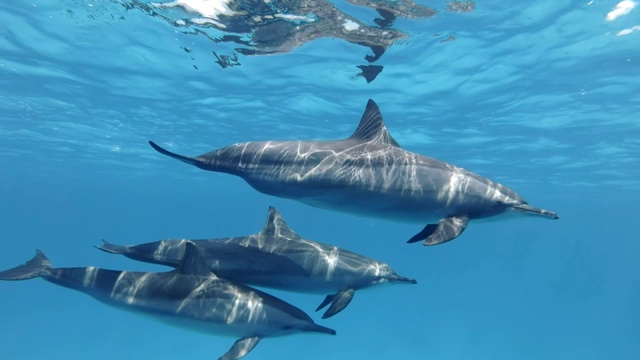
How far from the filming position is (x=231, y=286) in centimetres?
791

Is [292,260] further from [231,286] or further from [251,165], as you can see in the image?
[251,165]

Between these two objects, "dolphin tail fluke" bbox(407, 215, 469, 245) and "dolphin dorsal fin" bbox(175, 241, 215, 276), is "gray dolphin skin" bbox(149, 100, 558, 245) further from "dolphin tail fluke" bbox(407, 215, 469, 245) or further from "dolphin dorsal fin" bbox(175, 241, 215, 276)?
"dolphin dorsal fin" bbox(175, 241, 215, 276)

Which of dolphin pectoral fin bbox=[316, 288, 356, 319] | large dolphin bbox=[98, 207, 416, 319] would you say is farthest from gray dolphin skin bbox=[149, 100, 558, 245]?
dolphin pectoral fin bbox=[316, 288, 356, 319]

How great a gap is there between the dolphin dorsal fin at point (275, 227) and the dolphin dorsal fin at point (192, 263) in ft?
4.63

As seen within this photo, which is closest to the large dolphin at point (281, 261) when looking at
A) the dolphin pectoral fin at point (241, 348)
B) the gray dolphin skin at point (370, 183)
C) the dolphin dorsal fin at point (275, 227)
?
the dolphin dorsal fin at point (275, 227)

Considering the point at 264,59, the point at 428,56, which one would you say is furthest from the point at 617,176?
the point at 264,59

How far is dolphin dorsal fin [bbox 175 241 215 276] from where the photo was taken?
7.44m

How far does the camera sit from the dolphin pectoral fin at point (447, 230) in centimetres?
676

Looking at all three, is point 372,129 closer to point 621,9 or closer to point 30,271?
point 30,271

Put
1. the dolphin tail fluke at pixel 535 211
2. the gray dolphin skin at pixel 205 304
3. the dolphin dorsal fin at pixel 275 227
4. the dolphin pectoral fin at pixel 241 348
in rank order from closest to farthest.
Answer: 1. the dolphin tail fluke at pixel 535 211
2. the dolphin pectoral fin at pixel 241 348
3. the gray dolphin skin at pixel 205 304
4. the dolphin dorsal fin at pixel 275 227

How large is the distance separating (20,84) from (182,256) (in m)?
20.4

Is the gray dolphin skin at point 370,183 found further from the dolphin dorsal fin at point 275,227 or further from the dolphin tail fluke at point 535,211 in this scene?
the dolphin dorsal fin at point 275,227

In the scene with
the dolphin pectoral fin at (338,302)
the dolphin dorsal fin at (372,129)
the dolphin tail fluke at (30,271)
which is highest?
the dolphin dorsal fin at (372,129)

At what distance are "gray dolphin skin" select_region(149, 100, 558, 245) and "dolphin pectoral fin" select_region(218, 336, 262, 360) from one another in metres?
2.64
